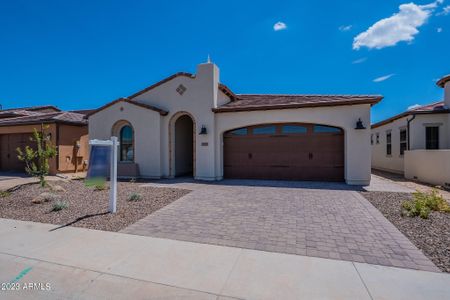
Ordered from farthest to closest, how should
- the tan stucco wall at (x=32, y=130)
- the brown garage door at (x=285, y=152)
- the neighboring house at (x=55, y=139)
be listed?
the neighboring house at (x=55, y=139) < the tan stucco wall at (x=32, y=130) < the brown garage door at (x=285, y=152)

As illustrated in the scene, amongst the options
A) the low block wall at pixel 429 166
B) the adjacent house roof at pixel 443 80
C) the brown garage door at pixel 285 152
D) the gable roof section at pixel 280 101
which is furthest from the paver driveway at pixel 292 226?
the adjacent house roof at pixel 443 80

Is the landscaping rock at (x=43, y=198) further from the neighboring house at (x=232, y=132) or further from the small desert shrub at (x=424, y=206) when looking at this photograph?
the small desert shrub at (x=424, y=206)

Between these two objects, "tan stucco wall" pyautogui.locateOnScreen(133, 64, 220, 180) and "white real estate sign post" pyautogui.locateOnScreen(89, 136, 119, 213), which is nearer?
"white real estate sign post" pyautogui.locateOnScreen(89, 136, 119, 213)

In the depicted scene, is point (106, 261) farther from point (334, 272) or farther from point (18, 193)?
point (18, 193)

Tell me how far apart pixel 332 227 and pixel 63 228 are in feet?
19.1

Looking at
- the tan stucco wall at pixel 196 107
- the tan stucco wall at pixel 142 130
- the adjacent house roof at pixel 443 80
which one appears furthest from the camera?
the adjacent house roof at pixel 443 80

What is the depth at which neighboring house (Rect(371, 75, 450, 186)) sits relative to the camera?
37.9ft

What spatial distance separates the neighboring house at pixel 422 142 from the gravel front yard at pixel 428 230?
5.88 meters

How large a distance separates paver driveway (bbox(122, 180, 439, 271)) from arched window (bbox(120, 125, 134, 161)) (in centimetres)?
664

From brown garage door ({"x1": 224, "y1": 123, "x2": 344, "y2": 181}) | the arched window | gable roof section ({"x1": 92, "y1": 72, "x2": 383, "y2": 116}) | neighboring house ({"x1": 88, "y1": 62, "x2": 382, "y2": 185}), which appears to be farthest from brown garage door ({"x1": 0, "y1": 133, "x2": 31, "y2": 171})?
brown garage door ({"x1": 224, "y1": 123, "x2": 344, "y2": 181})

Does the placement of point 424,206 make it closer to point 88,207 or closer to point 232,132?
point 232,132

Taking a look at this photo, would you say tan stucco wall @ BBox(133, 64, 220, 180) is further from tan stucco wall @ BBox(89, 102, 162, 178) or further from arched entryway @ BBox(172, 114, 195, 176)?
arched entryway @ BBox(172, 114, 195, 176)

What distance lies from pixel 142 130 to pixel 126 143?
153 centimetres

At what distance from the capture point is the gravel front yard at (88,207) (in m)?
5.90
